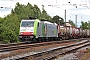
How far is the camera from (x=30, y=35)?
33.4 m

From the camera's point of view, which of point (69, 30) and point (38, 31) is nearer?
point (38, 31)

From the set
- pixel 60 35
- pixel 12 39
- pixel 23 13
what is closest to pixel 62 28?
pixel 60 35

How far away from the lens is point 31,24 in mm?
34062

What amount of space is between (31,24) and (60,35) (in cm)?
1833

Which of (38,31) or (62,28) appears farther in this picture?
(62,28)

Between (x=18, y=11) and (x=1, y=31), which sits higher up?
(x=18, y=11)

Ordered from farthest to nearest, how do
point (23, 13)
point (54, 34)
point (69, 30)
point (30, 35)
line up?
point (23, 13), point (69, 30), point (54, 34), point (30, 35)

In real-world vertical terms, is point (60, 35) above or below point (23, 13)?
below

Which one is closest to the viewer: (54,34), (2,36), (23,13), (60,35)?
(2,36)

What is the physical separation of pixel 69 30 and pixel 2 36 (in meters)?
22.2

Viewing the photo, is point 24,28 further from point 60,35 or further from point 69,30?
point 69,30

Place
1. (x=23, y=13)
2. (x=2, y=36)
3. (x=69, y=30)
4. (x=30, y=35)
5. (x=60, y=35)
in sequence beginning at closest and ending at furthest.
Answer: (x=30, y=35) < (x=2, y=36) < (x=60, y=35) < (x=69, y=30) < (x=23, y=13)

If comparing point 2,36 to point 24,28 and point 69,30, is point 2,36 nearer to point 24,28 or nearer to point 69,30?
point 24,28

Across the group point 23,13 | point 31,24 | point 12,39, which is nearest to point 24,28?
point 31,24
